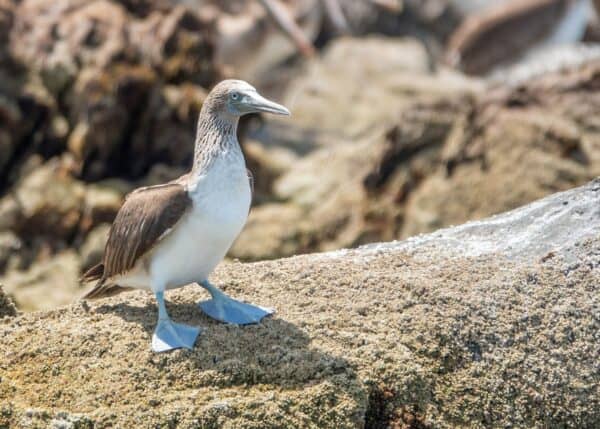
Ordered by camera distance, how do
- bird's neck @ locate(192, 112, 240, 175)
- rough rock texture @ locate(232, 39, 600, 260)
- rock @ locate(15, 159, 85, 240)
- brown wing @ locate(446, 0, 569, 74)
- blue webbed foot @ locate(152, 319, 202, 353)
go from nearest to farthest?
blue webbed foot @ locate(152, 319, 202, 353) → bird's neck @ locate(192, 112, 240, 175) → rough rock texture @ locate(232, 39, 600, 260) → rock @ locate(15, 159, 85, 240) → brown wing @ locate(446, 0, 569, 74)

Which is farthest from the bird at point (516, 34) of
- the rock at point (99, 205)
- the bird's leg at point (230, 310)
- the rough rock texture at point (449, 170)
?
the bird's leg at point (230, 310)

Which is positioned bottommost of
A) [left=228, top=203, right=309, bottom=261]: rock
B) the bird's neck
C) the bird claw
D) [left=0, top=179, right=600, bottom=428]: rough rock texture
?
[left=228, top=203, right=309, bottom=261]: rock

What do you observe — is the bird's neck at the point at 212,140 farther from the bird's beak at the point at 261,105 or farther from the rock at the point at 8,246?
the rock at the point at 8,246

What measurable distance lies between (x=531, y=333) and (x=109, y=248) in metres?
2.09

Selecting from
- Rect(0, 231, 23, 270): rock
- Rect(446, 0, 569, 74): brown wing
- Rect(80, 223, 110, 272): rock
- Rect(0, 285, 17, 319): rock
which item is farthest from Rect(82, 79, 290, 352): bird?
Rect(446, 0, 569, 74): brown wing

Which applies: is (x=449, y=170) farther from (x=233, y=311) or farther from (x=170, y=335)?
(x=170, y=335)

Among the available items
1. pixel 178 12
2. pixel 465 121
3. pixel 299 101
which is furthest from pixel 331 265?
pixel 299 101

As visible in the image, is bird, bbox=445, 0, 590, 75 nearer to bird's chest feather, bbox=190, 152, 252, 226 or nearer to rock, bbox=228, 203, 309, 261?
rock, bbox=228, 203, 309, 261

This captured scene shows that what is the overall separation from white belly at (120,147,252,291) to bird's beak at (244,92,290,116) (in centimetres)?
29

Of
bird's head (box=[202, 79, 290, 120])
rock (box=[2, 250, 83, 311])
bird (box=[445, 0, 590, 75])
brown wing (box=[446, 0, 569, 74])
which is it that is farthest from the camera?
brown wing (box=[446, 0, 569, 74])

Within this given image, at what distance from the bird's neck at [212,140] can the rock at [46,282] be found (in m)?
4.89

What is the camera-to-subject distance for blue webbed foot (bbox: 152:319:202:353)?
538 centimetres

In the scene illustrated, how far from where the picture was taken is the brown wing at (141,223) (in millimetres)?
5695

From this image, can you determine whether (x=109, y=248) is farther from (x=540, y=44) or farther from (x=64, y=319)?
(x=540, y=44)
